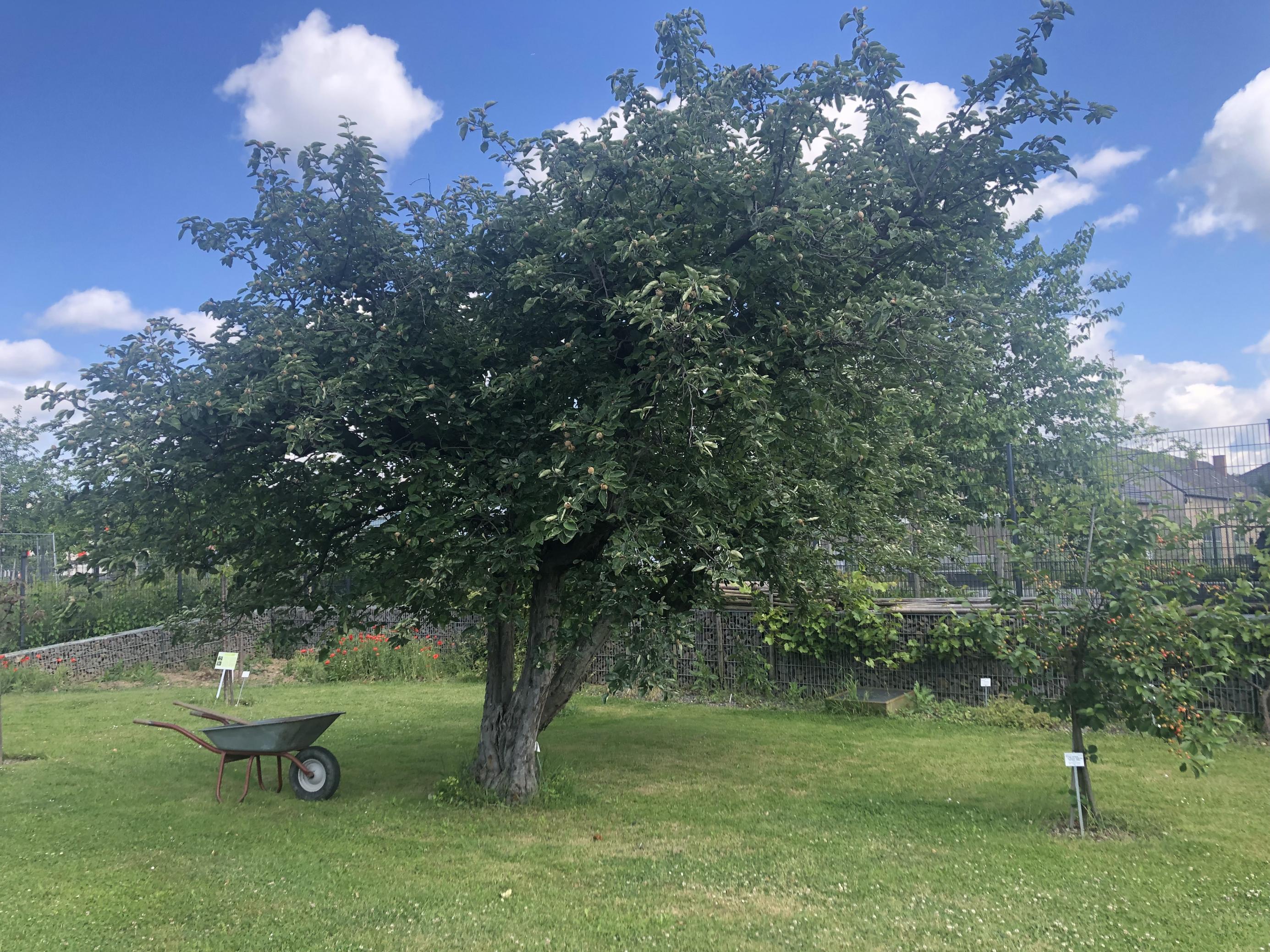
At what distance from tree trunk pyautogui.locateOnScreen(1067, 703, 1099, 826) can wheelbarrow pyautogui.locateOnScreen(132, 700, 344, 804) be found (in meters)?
5.06

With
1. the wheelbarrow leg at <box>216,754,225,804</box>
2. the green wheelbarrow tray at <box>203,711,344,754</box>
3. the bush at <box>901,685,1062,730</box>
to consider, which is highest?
the green wheelbarrow tray at <box>203,711,344,754</box>

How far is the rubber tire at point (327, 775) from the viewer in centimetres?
645

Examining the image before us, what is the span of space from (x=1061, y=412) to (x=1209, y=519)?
12.4 meters

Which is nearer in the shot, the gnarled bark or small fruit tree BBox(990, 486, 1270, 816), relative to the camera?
small fruit tree BBox(990, 486, 1270, 816)

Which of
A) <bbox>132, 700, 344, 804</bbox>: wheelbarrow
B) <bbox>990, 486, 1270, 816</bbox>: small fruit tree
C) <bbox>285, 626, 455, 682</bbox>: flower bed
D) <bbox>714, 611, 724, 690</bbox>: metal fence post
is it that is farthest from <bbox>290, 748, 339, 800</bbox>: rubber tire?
<bbox>285, 626, 455, 682</bbox>: flower bed

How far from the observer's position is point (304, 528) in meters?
6.30

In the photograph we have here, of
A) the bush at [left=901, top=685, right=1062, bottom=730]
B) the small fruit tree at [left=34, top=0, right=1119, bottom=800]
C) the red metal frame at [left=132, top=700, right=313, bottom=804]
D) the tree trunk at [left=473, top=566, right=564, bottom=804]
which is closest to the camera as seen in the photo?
the small fruit tree at [left=34, top=0, right=1119, bottom=800]

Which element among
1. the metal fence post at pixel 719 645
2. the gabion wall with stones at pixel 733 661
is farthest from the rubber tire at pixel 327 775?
the metal fence post at pixel 719 645

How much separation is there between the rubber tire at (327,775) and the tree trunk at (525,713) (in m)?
1.06

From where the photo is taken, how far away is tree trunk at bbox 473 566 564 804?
20.9 feet

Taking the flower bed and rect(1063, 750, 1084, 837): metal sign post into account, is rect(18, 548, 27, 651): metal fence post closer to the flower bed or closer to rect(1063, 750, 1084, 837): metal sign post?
the flower bed

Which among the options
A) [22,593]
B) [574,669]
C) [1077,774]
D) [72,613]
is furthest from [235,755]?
[22,593]

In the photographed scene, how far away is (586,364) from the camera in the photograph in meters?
5.62

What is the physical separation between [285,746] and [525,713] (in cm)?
178
